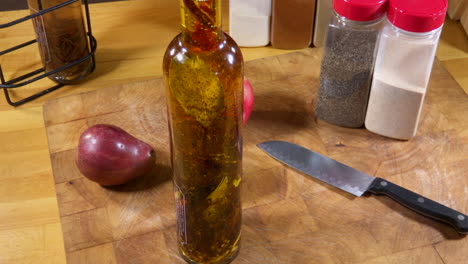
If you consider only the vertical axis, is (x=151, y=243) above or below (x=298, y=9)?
below

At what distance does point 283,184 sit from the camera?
985mm

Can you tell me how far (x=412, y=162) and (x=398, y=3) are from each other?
9.9 inches

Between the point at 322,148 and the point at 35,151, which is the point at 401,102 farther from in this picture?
the point at 35,151

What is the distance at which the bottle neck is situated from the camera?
0.66 m

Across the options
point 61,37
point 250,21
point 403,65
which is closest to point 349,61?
point 403,65

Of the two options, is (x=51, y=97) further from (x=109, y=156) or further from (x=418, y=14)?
(x=418, y=14)

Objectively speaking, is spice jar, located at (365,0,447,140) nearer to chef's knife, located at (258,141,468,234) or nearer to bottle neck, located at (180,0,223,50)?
chef's knife, located at (258,141,468,234)

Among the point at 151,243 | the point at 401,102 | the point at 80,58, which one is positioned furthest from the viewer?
the point at 80,58

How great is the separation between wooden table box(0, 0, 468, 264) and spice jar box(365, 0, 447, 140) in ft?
0.76

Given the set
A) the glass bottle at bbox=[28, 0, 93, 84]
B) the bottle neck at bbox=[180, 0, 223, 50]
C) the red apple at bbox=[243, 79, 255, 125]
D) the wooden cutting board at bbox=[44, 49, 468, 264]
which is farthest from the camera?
the glass bottle at bbox=[28, 0, 93, 84]

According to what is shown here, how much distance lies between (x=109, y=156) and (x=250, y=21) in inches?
18.3

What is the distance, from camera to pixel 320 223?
36.6 inches

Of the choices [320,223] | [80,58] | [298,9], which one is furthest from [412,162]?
[80,58]

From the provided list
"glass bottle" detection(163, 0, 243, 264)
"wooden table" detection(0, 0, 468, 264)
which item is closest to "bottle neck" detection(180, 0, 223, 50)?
"glass bottle" detection(163, 0, 243, 264)
